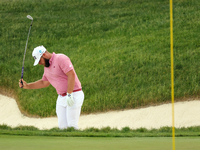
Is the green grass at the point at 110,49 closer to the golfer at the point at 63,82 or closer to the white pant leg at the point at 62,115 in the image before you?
the white pant leg at the point at 62,115

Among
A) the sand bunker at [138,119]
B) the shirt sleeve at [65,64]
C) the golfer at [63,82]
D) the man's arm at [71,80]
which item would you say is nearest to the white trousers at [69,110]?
the golfer at [63,82]

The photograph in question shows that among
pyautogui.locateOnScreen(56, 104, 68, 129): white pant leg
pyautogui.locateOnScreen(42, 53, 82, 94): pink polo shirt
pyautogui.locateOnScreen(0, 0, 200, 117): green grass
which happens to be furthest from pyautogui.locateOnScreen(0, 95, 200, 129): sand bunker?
pyautogui.locateOnScreen(42, 53, 82, 94): pink polo shirt

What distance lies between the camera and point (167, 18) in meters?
23.4

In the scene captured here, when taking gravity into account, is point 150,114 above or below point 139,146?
above

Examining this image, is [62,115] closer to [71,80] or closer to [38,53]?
[71,80]

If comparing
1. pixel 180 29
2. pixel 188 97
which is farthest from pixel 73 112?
pixel 180 29

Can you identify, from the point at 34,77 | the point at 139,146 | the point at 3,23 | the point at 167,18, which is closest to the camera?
the point at 139,146

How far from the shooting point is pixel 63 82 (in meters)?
8.02

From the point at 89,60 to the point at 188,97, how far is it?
16.8 feet

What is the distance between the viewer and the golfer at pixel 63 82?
25.2 ft

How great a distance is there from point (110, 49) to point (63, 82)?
11.8 metres

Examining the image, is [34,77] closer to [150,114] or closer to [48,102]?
[48,102]

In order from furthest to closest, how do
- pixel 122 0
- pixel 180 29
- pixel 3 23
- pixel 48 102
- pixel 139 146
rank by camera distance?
pixel 122 0 → pixel 3 23 → pixel 180 29 → pixel 48 102 → pixel 139 146

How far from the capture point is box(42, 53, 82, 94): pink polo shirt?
768 centimetres
